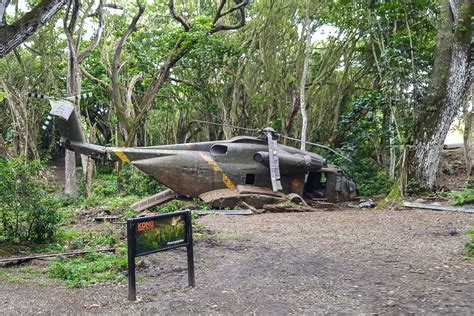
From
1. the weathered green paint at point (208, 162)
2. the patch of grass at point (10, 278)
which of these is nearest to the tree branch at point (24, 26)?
the patch of grass at point (10, 278)

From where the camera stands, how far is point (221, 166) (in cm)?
1425

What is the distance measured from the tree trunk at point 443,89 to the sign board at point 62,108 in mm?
11447

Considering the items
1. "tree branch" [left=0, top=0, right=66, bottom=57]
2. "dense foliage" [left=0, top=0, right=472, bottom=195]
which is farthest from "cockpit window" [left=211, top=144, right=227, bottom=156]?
"tree branch" [left=0, top=0, right=66, bottom=57]

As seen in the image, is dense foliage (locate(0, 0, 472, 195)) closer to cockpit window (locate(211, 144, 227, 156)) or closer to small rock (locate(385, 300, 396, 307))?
cockpit window (locate(211, 144, 227, 156))

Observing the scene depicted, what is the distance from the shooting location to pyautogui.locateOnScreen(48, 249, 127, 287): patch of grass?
238 inches

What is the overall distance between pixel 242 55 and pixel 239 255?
16416 mm

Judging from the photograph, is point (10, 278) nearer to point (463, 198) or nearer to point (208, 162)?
point (208, 162)

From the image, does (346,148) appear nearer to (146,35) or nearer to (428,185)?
(428,185)

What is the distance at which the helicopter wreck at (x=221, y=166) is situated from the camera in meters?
13.6

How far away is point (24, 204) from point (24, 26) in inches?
135

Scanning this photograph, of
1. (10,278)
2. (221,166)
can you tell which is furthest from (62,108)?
(10,278)

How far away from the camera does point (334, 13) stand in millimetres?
18297

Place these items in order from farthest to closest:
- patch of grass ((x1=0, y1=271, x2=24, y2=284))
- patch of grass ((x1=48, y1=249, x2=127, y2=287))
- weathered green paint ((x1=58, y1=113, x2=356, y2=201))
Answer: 1. weathered green paint ((x1=58, y1=113, x2=356, y2=201))
2. patch of grass ((x1=48, y1=249, x2=127, y2=287))
3. patch of grass ((x1=0, y1=271, x2=24, y2=284))

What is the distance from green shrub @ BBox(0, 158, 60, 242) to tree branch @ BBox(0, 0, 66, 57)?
2359mm
